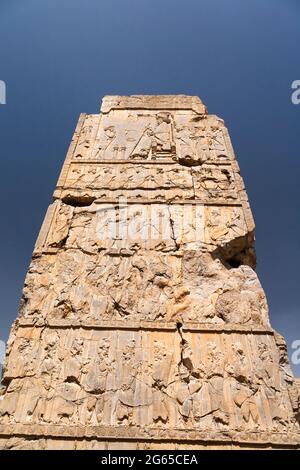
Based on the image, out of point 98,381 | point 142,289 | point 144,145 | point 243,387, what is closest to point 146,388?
point 98,381

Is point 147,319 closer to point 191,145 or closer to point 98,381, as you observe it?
point 98,381

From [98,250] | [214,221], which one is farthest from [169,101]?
[98,250]

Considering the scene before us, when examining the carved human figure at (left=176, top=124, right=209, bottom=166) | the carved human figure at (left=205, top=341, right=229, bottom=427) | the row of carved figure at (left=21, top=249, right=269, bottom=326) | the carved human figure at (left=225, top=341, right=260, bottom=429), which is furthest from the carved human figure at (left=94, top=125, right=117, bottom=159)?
the carved human figure at (left=225, top=341, right=260, bottom=429)

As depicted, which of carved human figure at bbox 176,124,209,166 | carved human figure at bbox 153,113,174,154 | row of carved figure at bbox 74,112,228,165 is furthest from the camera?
carved human figure at bbox 153,113,174,154

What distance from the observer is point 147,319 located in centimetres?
515

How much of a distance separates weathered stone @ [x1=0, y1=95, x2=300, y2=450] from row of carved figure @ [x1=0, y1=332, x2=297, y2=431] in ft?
0.04

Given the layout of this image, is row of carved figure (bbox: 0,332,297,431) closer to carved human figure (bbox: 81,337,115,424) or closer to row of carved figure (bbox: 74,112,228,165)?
carved human figure (bbox: 81,337,115,424)

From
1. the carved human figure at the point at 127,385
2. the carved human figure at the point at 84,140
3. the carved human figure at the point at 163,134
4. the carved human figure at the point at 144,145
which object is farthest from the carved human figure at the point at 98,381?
the carved human figure at the point at 163,134

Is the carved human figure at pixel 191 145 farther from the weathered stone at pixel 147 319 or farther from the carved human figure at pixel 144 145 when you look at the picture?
the carved human figure at pixel 144 145

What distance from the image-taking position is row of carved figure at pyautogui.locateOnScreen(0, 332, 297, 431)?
14.5ft

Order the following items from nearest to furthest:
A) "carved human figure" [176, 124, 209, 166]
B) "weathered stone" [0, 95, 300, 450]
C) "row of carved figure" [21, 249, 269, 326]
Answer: "weathered stone" [0, 95, 300, 450]
"row of carved figure" [21, 249, 269, 326]
"carved human figure" [176, 124, 209, 166]

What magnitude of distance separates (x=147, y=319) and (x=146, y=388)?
894 mm
